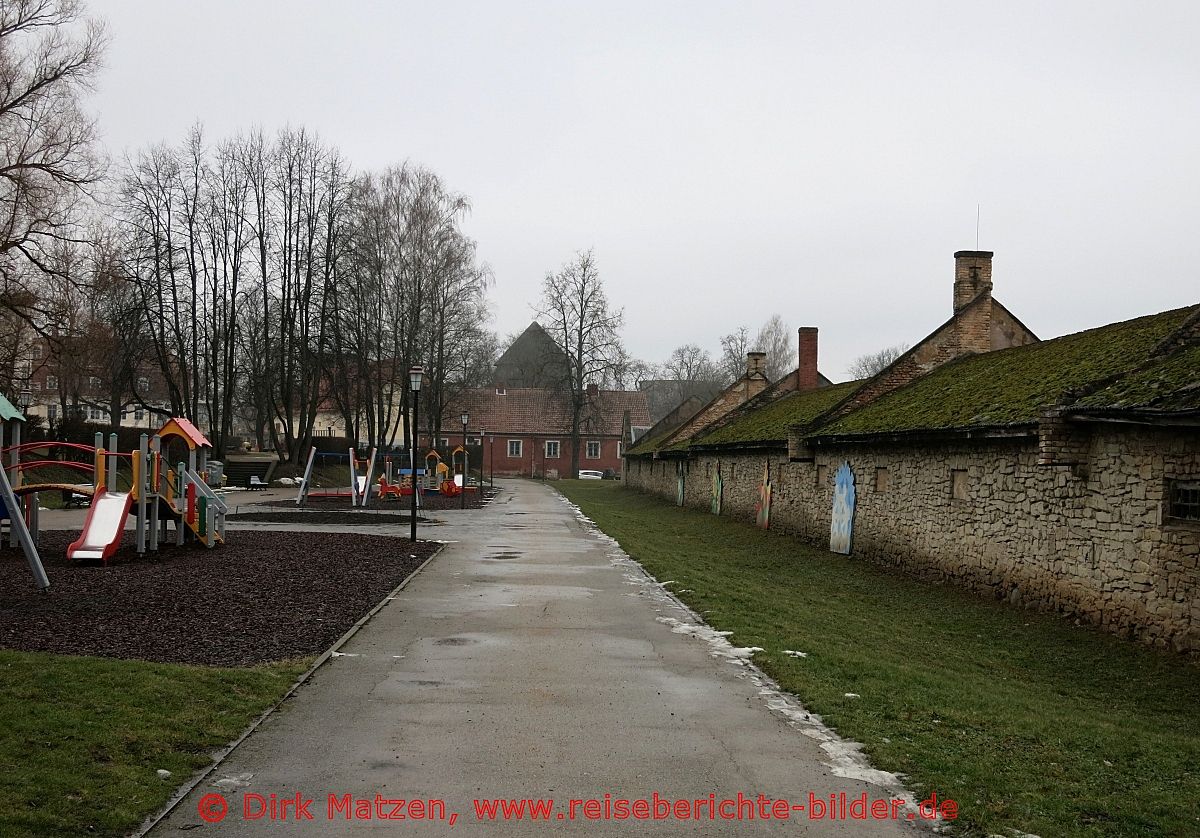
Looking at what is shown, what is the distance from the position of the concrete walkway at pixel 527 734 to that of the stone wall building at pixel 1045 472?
4.93 m

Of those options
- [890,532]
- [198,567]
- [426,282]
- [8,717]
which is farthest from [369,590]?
[426,282]

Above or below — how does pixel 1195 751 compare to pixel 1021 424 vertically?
below

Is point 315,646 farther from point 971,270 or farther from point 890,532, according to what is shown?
point 971,270

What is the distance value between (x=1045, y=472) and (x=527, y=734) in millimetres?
9346

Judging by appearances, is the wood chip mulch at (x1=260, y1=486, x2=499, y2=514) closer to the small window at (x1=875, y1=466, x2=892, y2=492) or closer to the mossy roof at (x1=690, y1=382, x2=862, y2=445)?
the mossy roof at (x1=690, y1=382, x2=862, y2=445)

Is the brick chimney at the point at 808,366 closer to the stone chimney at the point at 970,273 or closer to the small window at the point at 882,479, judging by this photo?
the stone chimney at the point at 970,273

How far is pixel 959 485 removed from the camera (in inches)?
641

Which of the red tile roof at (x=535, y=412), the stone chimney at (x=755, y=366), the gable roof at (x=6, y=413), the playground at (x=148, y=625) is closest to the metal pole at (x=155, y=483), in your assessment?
the playground at (x=148, y=625)

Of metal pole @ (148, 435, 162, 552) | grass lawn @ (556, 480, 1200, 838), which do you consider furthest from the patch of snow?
metal pole @ (148, 435, 162, 552)

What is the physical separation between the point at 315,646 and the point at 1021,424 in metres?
9.69

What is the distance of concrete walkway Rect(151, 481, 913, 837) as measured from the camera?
17.5 feet

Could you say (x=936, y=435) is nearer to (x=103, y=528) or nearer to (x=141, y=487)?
(x=141, y=487)

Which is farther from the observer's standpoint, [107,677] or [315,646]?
[315,646]

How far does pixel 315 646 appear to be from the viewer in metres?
9.84
